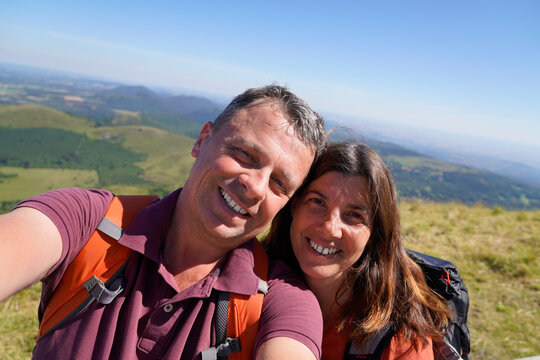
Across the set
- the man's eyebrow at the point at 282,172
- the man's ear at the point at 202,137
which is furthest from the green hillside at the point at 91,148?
the man's eyebrow at the point at 282,172

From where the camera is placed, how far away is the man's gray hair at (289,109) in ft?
8.39

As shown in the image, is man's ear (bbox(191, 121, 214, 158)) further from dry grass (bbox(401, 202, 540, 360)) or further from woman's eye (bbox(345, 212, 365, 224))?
dry grass (bbox(401, 202, 540, 360))

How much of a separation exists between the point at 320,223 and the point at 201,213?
42.2 inches

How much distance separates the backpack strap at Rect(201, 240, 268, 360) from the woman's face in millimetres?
782

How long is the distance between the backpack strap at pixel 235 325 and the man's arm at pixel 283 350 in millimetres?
112

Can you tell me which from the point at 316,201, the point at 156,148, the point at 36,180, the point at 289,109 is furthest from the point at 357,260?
the point at 156,148

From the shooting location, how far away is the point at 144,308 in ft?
6.38

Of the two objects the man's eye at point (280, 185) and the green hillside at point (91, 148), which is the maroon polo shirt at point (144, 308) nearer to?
the man's eye at point (280, 185)

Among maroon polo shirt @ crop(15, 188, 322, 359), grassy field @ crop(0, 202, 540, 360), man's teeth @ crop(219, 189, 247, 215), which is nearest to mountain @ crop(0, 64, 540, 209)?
grassy field @ crop(0, 202, 540, 360)

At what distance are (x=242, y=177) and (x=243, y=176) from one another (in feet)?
0.04

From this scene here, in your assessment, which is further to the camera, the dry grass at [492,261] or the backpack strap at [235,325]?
the dry grass at [492,261]

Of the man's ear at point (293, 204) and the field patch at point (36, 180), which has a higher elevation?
the man's ear at point (293, 204)

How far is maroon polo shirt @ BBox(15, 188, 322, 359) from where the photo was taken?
1.82 meters

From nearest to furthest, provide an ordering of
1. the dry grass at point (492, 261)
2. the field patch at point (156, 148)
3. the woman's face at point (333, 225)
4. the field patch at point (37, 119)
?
the woman's face at point (333, 225) → the dry grass at point (492, 261) → the field patch at point (156, 148) → the field patch at point (37, 119)
